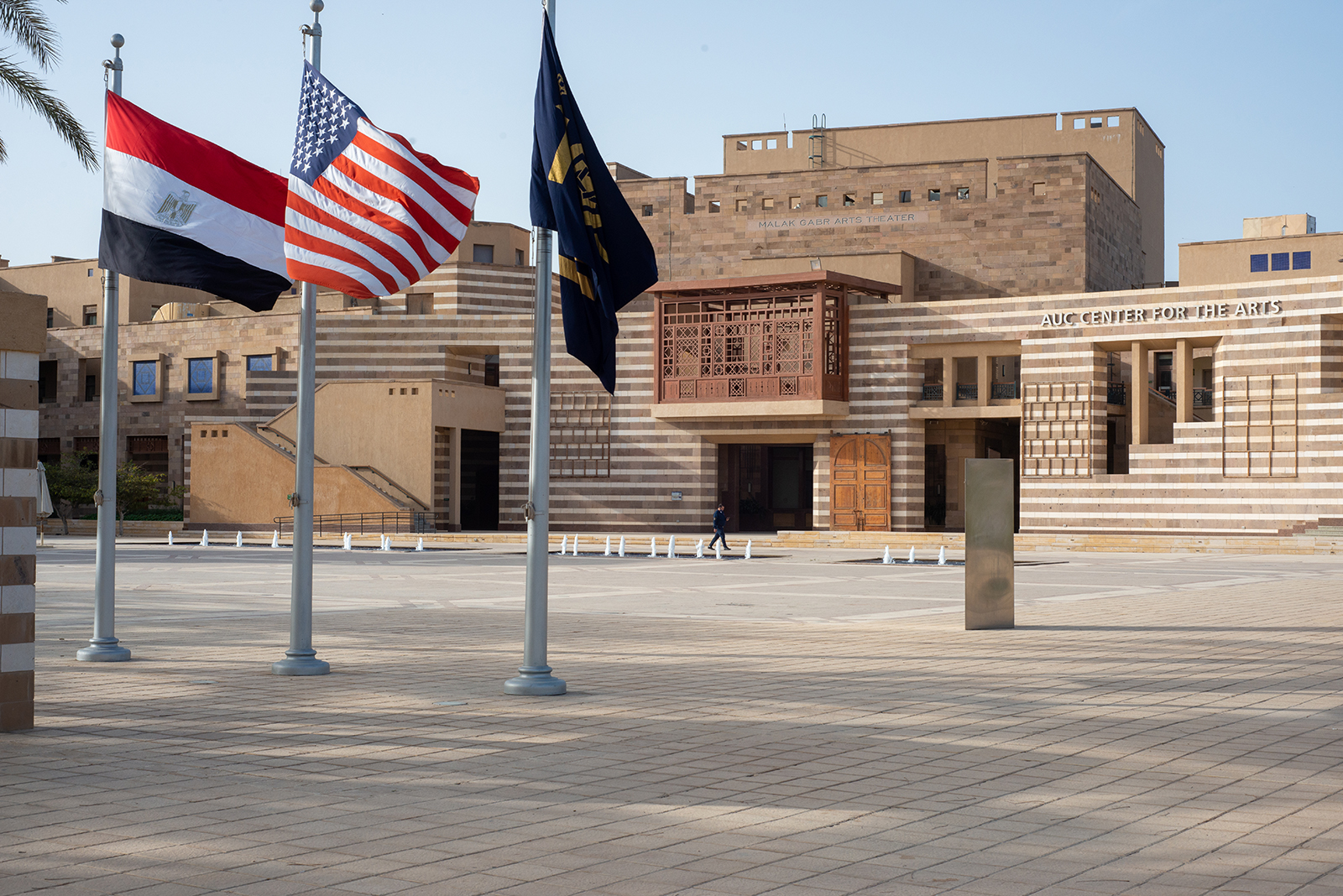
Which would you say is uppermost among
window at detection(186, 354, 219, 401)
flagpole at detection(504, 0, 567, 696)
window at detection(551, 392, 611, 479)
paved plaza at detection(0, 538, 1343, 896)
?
window at detection(186, 354, 219, 401)

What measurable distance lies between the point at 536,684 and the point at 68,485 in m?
52.5

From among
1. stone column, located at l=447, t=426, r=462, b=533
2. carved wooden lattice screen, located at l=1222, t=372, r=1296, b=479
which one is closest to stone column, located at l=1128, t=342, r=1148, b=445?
carved wooden lattice screen, located at l=1222, t=372, r=1296, b=479

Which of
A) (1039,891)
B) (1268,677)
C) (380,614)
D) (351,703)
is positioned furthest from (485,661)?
(1039,891)

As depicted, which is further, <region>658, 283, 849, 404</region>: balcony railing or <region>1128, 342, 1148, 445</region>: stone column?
<region>658, 283, 849, 404</region>: balcony railing

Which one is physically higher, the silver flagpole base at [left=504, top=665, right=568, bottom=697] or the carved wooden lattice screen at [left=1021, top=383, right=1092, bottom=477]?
the carved wooden lattice screen at [left=1021, top=383, right=1092, bottom=477]

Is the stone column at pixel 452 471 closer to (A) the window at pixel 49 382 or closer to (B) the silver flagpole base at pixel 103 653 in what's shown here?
(A) the window at pixel 49 382

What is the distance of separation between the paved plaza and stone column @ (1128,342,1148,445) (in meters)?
29.4

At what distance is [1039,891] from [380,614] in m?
13.5

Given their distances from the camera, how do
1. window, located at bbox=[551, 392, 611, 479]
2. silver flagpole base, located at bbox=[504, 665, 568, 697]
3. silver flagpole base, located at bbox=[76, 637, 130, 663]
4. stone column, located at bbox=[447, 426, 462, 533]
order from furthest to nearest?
window, located at bbox=[551, 392, 611, 479] < stone column, located at bbox=[447, 426, 462, 533] < silver flagpole base, located at bbox=[76, 637, 130, 663] < silver flagpole base, located at bbox=[504, 665, 568, 697]

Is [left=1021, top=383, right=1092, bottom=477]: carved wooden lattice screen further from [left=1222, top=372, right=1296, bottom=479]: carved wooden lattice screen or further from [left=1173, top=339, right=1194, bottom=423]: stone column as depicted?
[left=1222, top=372, right=1296, bottom=479]: carved wooden lattice screen

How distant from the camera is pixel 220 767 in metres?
7.53

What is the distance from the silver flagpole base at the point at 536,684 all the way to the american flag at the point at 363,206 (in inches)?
134

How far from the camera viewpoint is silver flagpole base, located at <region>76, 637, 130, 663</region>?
12.4m

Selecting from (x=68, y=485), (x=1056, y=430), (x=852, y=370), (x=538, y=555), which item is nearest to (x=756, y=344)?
(x=852, y=370)
